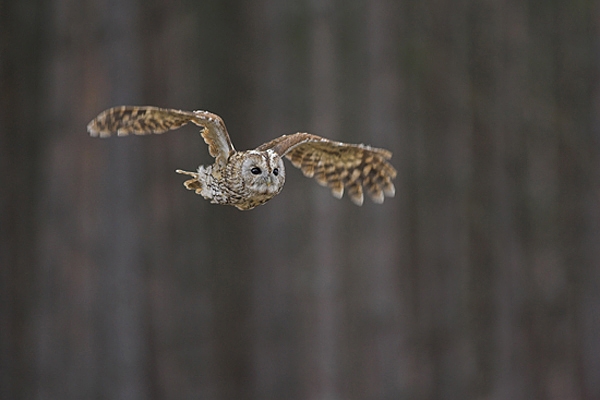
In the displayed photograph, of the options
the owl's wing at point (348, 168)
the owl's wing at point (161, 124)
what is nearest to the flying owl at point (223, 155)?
the owl's wing at point (161, 124)

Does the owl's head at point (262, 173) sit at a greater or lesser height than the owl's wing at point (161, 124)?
lesser

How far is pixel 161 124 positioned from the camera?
1.95 ft

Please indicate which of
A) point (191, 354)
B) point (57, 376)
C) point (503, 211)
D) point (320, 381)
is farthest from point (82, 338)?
point (503, 211)

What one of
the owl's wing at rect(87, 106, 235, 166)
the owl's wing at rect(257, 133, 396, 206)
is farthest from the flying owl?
the owl's wing at rect(257, 133, 396, 206)

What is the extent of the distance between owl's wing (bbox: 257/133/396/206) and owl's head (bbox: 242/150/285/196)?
0.25 metres

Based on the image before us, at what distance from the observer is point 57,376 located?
1.39m

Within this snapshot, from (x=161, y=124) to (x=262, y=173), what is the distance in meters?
0.16

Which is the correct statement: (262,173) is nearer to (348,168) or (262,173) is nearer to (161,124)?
(161,124)

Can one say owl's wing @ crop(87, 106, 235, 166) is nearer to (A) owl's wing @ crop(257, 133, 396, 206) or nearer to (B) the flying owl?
(B) the flying owl

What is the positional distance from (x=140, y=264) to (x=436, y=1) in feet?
2.70

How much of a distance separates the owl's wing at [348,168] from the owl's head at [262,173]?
255 millimetres

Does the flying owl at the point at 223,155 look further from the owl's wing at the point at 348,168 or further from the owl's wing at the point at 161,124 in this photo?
the owl's wing at the point at 348,168

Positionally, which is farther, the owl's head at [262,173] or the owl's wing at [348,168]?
the owl's wing at [348,168]

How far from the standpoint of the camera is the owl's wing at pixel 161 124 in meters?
0.46
